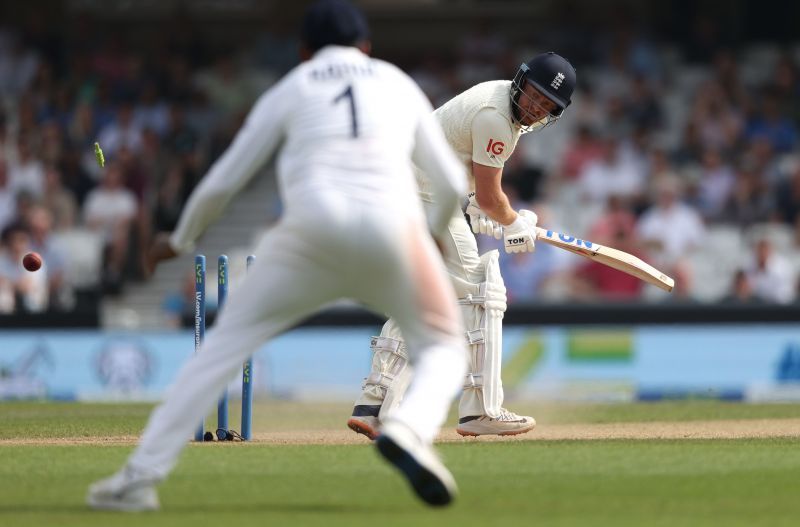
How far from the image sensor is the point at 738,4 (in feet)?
69.3

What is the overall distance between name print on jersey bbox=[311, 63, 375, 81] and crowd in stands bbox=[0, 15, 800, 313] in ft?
31.1

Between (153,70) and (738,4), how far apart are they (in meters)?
7.79

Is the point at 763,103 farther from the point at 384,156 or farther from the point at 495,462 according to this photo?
the point at 384,156

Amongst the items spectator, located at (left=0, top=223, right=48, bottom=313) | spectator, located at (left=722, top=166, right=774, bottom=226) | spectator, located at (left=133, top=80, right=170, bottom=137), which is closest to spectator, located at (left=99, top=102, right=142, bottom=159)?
spectator, located at (left=133, top=80, right=170, bottom=137)

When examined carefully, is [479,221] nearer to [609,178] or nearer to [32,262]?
[32,262]

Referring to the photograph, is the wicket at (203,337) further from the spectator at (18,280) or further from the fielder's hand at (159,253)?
the spectator at (18,280)

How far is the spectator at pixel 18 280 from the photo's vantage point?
1583cm

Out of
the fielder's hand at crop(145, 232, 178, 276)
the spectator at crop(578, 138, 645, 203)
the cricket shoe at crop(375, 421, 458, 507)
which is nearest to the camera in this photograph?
the cricket shoe at crop(375, 421, 458, 507)

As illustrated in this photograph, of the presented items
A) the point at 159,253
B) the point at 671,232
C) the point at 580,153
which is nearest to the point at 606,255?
the point at 159,253

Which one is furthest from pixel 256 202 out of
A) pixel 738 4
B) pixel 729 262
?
pixel 738 4

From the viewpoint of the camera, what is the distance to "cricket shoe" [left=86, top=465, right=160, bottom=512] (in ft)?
18.8

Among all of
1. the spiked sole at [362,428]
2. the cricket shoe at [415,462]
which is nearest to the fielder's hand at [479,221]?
→ the spiked sole at [362,428]

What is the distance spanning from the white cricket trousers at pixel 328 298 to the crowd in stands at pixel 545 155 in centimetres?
944

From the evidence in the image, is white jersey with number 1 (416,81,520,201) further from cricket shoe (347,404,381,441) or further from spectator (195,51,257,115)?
spectator (195,51,257,115)
